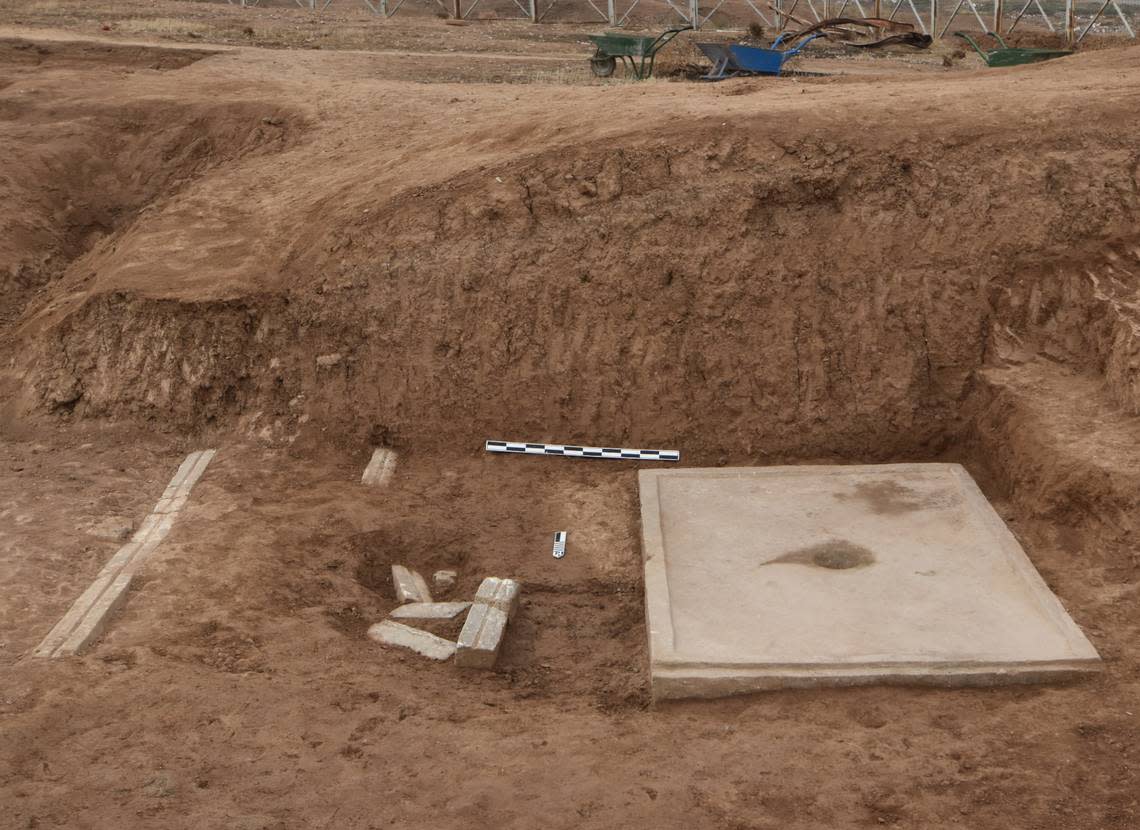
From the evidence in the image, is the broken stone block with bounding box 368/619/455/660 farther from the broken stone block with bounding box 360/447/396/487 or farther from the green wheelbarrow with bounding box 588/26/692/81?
the green wheelbarrow with bounding box 588/26/692/81

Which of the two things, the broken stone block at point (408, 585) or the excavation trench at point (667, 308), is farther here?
the excavation trench at point (667, 308)

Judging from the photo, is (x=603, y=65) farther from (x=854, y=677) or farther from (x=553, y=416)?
(x=854, y=677)

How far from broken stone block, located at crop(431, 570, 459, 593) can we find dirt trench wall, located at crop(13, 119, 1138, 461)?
1.60 meters

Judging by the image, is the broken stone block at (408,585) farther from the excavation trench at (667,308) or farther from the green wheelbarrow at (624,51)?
the green wheelbarrow at (624,51)

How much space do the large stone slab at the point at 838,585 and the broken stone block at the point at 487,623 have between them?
848 millimetres

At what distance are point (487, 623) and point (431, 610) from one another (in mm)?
598

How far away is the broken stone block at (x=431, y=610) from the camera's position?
6969mm

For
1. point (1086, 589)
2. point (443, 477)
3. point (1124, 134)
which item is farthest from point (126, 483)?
point (1124, 134)

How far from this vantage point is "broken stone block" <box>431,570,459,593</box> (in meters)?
7.45

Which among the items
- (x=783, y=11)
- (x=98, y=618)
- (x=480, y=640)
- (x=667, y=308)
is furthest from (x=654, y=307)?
(x=783, y=11)

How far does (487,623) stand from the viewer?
21.5ft

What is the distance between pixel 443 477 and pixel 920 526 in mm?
3509

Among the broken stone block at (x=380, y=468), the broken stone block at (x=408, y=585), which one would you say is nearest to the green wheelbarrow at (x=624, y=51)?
the broken stone block at (x=380, y=468)

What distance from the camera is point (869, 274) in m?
8.50
